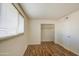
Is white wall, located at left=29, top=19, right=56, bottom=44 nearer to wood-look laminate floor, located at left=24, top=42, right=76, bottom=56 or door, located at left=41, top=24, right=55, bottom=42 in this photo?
door, located at left=41, top=24, right=55, bottom=42

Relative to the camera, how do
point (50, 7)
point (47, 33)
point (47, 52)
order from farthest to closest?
point (47, 33) < point (47, 52) < point (50, 7)

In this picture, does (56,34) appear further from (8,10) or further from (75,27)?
(8,10)

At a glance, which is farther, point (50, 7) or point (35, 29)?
point (35, 29)

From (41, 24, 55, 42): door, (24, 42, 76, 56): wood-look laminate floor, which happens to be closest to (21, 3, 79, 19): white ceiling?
(24, 42, 76, 56): wood-look laminate floor

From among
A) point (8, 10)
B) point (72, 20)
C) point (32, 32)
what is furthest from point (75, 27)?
point (32, 32)

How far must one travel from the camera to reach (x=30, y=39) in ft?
24.2

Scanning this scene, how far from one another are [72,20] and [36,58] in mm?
4419

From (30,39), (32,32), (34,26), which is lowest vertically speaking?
(30,39)

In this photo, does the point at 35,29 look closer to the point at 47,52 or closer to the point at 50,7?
the point at 47,52

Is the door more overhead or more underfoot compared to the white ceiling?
more underfoot

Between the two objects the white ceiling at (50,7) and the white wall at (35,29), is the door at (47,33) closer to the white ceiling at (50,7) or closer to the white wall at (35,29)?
the white wall at (35,29)

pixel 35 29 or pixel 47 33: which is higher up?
pixel 35 29

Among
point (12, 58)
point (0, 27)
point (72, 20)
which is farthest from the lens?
point (72, 20)

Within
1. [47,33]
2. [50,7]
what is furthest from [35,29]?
[50,7]
